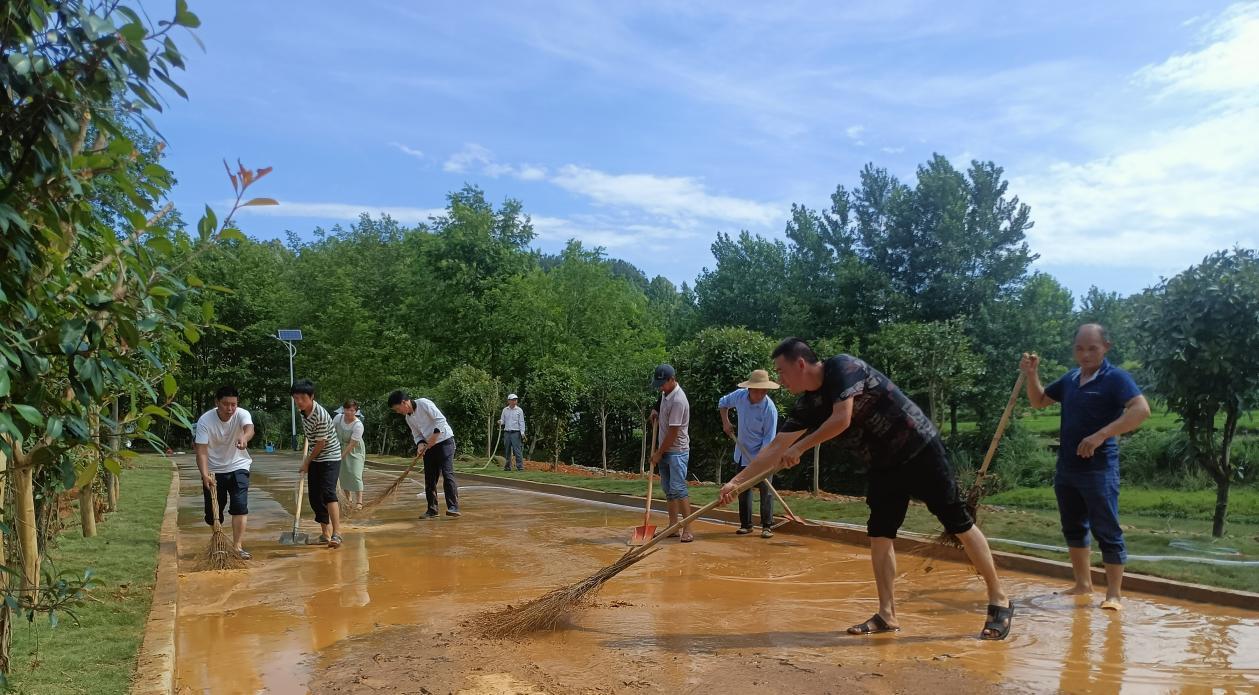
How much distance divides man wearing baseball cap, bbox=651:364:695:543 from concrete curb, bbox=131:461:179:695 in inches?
178

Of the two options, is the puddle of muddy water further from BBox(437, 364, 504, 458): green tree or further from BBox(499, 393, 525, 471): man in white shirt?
BBox(437, 364, 504, 458): green tree

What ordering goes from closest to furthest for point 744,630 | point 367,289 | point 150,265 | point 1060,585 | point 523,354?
point 150,265 → point 744,630 → point 1060,585 → point 523,354 → point 367,289

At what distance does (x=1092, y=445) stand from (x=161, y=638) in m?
5.99

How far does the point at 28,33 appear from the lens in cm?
277

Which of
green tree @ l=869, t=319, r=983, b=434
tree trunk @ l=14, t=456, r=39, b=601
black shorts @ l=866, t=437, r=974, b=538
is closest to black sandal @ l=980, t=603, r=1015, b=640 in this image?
black shorts @ l=866, t=437, r=974, b=538

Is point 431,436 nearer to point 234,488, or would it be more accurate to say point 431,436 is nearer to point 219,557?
point 234,488

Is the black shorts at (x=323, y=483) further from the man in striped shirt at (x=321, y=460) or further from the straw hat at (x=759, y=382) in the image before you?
the straw hat at (x=759, y=382)

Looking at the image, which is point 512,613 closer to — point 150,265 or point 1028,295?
point 150,265

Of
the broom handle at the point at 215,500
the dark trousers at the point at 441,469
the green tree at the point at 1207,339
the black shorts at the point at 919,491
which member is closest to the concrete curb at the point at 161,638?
the broom handle at the point at 215,500

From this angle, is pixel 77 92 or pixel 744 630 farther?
pixel 744 630

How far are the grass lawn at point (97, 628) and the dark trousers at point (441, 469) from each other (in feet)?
10.6

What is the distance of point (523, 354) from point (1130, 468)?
65.7 ft

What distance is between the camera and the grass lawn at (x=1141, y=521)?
6.70m

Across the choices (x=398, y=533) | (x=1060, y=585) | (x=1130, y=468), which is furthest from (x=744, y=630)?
(x=1130, y=468)
